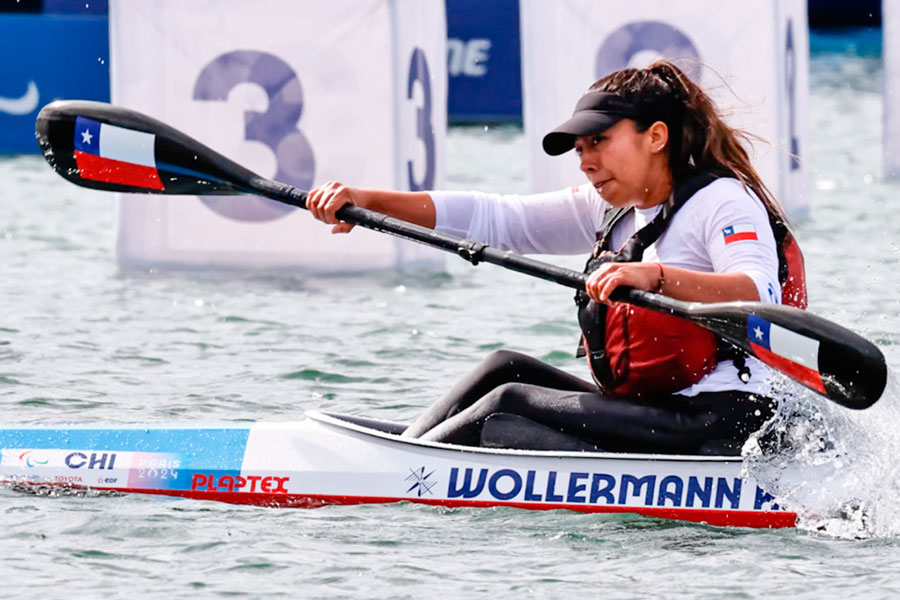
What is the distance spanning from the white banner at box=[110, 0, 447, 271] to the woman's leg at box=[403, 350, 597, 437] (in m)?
3.55

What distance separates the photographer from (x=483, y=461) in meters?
4.03

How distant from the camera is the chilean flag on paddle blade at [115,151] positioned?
15.5 ft

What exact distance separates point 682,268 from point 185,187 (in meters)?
1.64

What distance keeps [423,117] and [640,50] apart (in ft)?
4.72

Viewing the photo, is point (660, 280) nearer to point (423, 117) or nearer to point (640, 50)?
point (423, 117)

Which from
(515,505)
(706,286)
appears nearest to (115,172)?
(515,505)

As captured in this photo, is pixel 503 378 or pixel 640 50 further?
pixel 640 50

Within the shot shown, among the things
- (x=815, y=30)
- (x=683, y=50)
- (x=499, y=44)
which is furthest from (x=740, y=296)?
(x=815, y=30)

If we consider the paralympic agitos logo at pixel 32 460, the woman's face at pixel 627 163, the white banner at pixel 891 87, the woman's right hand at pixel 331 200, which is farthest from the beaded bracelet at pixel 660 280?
the white banner at pixel 891 87

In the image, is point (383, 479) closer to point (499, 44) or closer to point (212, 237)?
point (212, 237)

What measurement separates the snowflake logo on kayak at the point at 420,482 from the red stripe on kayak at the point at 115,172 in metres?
1.28

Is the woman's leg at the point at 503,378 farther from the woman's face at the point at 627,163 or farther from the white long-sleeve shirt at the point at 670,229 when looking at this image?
the woman's face at the point at 627,163

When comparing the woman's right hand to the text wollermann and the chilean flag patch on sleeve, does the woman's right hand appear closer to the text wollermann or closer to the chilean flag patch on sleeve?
the text wollermann

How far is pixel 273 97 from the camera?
766cm
